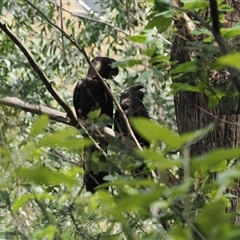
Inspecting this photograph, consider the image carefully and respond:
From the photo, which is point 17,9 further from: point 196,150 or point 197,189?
point 197,189

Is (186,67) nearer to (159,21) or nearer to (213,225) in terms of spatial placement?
(159,21)

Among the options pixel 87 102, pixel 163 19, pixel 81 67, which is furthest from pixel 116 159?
pixel 81 67

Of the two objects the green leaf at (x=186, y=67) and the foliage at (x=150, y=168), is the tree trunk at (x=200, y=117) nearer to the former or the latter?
the foliage at (x=150, y=168)

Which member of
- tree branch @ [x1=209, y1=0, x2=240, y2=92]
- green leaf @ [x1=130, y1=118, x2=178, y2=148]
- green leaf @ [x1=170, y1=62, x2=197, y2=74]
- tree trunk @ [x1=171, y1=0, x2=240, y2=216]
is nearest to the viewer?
green leaf @ [x1=130, y1=118, x2=178, y2=148]

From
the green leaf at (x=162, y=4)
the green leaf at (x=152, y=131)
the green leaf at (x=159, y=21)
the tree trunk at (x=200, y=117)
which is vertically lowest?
the tree trunk at (x=200, y=117)

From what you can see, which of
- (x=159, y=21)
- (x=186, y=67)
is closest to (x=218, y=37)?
(x=186, y=67)

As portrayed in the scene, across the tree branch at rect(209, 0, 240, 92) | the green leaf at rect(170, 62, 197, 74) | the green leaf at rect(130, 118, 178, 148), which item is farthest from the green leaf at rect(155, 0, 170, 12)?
the green leaf at rect(130, 118, 178, 148)

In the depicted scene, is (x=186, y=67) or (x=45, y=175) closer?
(x=45, y=175)

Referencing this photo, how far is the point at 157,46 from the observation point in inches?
47.9

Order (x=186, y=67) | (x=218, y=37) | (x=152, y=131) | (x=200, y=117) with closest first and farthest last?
(x=152, y=131) → (x=218, y=37) → (x=186, y=67) → (x=200, y=117)

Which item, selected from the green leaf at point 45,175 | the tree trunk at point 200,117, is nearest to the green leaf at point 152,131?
the green leaf at point 45,175

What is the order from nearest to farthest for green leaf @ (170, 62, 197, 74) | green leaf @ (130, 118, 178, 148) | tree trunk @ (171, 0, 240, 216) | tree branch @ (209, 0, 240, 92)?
green leaf @ (130, 118, 178, 148) < tree branch @ (209, 0, 240, 92) < green leaf @ (170, 62, 197, 74) < tree trunk @ (171, 0, 240, 216)

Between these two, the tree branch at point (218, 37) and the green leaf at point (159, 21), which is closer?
the tree branch at point (218, 37)

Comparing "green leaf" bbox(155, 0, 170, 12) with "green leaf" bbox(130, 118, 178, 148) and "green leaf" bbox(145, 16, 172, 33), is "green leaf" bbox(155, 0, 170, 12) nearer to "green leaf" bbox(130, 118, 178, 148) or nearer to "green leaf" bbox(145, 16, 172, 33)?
"green leaf" bbox(145, 16, 172, 33)
